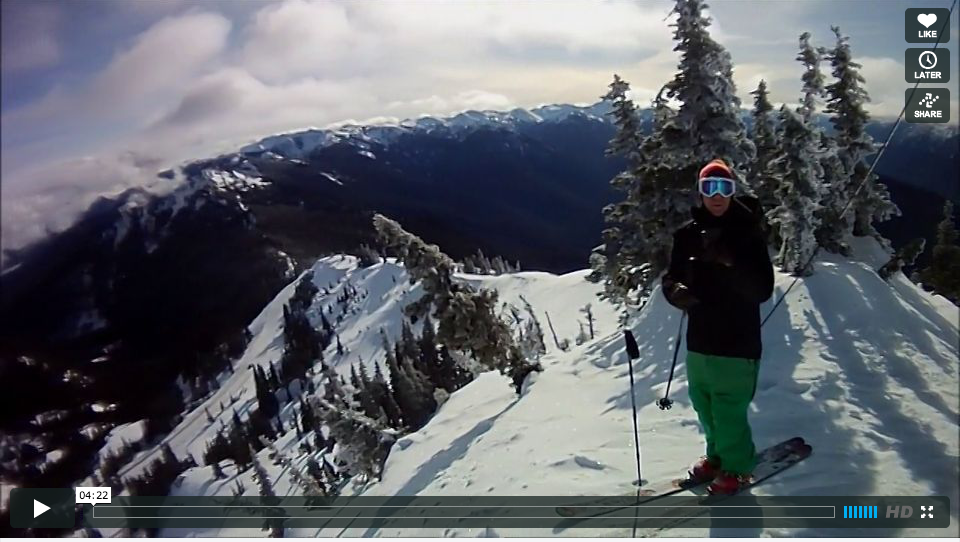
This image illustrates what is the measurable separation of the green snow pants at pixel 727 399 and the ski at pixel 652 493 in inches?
12.4

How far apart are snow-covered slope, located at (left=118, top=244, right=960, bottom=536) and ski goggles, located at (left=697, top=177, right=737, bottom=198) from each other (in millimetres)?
2115

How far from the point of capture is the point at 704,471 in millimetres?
3898

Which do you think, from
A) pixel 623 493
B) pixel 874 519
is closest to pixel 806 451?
pixel 874 519

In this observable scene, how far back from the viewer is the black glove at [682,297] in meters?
3.39

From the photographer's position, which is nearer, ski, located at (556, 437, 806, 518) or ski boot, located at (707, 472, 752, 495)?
ski boot, located at (707, 472, 752, 495)

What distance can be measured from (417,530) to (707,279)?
10.1ft

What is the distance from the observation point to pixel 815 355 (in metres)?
5.67

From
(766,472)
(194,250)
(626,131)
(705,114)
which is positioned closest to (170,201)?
(194,250)

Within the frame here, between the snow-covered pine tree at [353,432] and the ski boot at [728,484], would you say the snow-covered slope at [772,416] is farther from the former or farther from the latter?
the snow-covered pine tree at [353,432]

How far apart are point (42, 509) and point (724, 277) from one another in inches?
221

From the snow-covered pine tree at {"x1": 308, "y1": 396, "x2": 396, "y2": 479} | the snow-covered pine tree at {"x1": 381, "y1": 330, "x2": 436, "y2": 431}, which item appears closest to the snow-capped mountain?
the snow-covered pine tree at {"x1": 308, "y1": 396, "x2": 396, "y2": 479}

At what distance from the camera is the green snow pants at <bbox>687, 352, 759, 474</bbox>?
11.4ft

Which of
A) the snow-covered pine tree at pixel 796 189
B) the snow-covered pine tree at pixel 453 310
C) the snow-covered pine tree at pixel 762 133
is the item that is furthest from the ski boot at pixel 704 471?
the snow-covered pine tree at pixel 762 133

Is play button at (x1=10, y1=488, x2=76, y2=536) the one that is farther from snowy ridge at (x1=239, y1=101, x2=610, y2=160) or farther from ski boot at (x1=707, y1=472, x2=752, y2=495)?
ski boot at (x1=707, y1=472, x2=752, y2=495)
